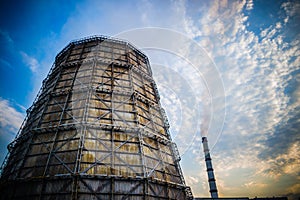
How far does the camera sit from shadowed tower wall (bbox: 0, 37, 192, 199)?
987 cm

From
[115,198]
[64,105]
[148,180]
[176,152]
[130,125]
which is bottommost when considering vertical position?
[115,198]

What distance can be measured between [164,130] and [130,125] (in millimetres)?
3941

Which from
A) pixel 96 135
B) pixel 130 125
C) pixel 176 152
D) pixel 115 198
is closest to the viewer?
pixel 115 198

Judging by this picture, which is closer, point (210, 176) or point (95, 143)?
point (95, 143)

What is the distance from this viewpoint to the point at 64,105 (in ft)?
43.2

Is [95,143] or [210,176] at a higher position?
[210,176]

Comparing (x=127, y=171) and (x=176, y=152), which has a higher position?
(x=176, y=152)

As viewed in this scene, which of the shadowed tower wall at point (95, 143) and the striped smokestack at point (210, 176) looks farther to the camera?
the striped smokestack at point (210, 176)

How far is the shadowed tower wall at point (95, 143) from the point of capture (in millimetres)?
9867

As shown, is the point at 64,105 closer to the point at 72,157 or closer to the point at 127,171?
the point at 72,157

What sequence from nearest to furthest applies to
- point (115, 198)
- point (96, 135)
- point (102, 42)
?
1. point (115, 198)
2. point (96, 135)
3. point (102, 42)

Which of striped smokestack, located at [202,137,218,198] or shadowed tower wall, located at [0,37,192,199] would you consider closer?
shadowed tower wall, located at [0,37,192,199]

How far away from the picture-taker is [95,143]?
11.2m

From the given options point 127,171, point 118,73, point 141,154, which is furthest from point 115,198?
point 118,73
